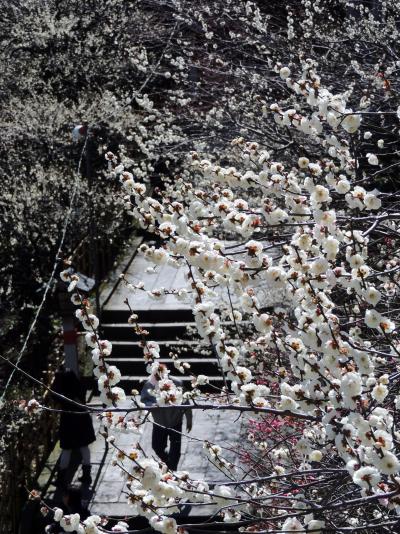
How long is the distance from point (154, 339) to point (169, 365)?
639 mm

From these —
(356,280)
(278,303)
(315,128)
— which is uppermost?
(278,303)

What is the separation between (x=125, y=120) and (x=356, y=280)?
11.7 meters

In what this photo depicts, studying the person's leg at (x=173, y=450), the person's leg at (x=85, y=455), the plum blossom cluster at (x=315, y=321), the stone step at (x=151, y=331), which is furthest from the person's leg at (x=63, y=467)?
the plum blossom cluster at (x=315, y=321)

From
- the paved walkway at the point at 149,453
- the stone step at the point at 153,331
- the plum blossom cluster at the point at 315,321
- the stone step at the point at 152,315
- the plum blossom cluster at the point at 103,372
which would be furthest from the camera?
the stone step at the point at 152,315

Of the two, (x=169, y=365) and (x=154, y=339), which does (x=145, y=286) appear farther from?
(x=169, y=365)

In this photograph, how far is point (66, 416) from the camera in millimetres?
9242

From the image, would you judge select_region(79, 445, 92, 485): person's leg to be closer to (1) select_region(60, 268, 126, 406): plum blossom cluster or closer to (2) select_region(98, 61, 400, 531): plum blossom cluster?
(2) select_region(98, 61, 400, 531): plum blossom cluster

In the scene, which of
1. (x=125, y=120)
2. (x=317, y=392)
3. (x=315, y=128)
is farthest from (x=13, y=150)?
(x=317, y=392)

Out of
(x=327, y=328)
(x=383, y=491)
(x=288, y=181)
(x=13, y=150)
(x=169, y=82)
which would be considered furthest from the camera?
(x=169, y=82)

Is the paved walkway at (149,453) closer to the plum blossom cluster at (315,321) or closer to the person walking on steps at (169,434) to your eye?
the person walking on steps at (169,434)

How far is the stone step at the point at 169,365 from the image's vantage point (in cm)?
1164

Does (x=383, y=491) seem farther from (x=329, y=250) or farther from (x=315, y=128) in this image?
(x=315, y=128)

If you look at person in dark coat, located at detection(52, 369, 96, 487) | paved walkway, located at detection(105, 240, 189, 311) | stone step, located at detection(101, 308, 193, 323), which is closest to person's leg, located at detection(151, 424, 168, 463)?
person in dark coat, located at detection(52, 369, 96, 487)

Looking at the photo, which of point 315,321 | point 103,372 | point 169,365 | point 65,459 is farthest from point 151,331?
point 315,321
